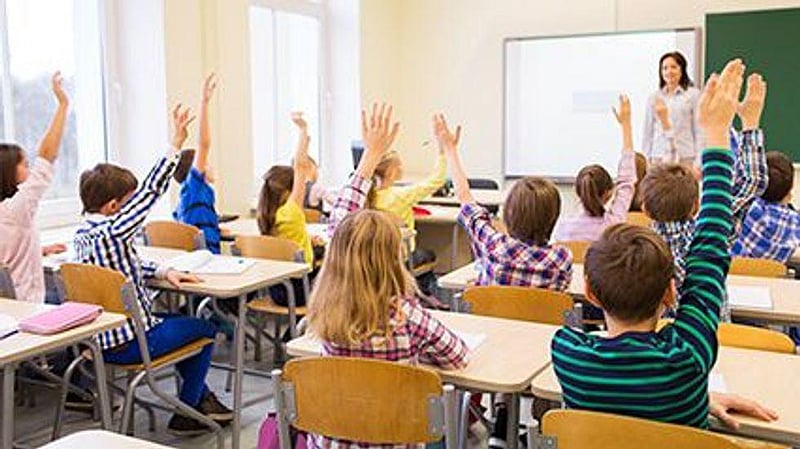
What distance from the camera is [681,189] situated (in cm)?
303

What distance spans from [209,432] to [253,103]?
11.3 feet

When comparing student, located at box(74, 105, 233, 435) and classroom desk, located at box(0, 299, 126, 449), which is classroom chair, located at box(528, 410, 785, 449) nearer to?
classroom desk, located at box(0, 299, 126, 449)

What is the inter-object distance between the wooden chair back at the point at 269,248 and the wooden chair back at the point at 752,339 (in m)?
1.97

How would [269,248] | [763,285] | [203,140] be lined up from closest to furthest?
[763,285], [269,248], [203,140]

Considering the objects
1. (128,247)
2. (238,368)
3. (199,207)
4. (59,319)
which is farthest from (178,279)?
(199,207)

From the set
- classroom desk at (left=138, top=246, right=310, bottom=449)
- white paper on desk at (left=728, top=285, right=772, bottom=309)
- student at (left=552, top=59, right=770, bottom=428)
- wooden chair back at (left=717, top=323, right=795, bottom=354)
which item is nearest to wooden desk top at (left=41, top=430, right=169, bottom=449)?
student at (left=552, top=59, right=770, bottom=428)

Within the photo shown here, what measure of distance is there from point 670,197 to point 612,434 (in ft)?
5.57

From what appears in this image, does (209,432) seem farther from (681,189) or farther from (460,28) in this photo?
(460,28)

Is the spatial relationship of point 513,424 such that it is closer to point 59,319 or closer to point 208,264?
point 59,319

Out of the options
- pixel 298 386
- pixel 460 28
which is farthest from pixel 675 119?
pixel 298 386

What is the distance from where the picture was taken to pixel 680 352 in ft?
5.33

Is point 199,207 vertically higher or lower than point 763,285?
higher

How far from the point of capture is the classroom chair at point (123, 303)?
2914 millimetres

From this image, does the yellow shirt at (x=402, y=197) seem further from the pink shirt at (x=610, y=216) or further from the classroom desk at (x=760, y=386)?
the classroom desk at (x=760, y=386)
